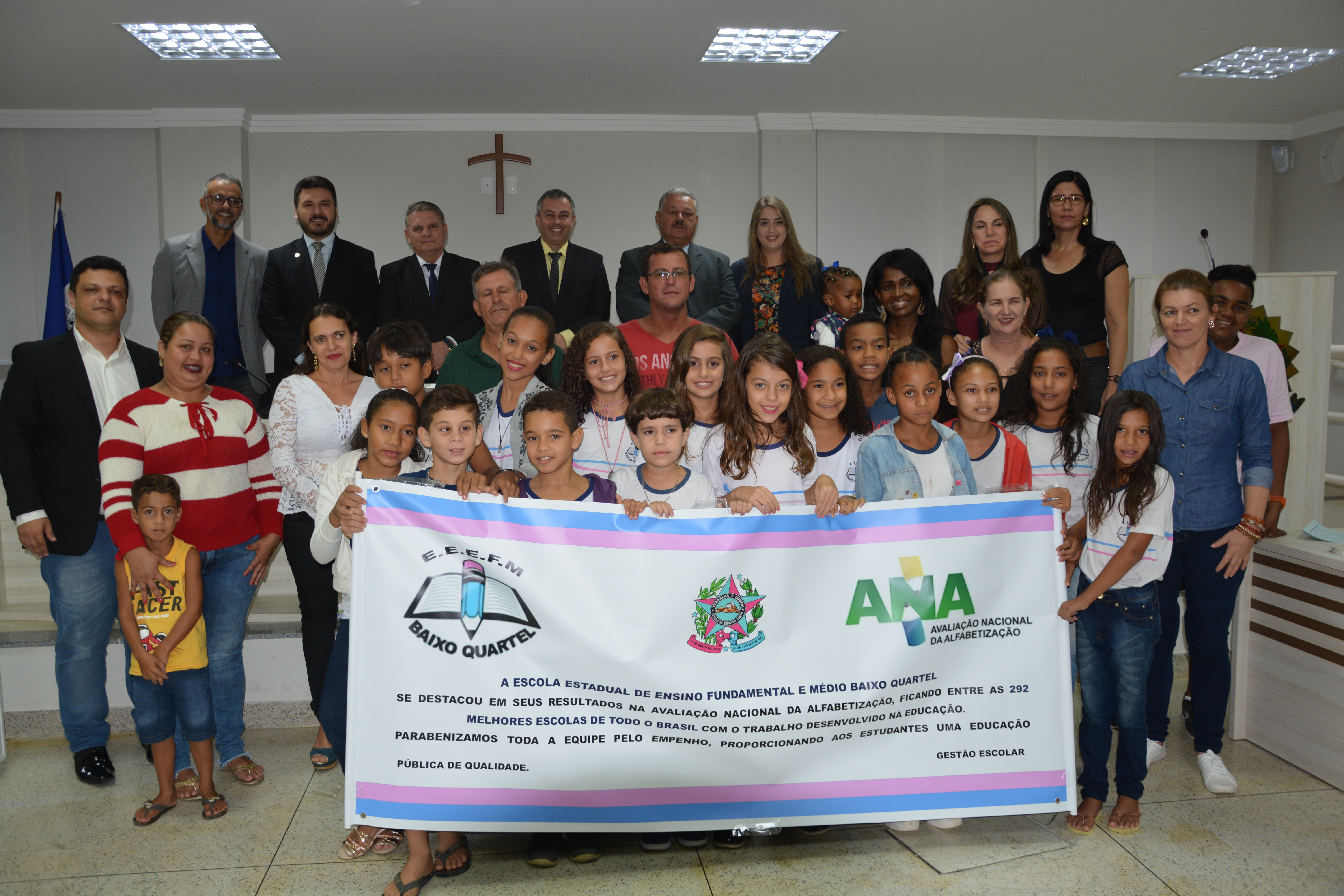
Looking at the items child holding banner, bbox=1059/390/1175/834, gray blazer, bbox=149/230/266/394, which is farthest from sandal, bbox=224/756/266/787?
child holding banner, bbox=1059/390/1175/834

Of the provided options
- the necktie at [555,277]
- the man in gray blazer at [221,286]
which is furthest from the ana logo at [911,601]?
the man in gray blazer at [221,286]

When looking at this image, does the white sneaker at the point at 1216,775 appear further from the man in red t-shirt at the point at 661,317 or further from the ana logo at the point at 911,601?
the man in red t-shirt at the point at 661,317

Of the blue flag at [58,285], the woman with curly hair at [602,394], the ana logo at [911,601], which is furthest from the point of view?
the blue flag at [58,285]

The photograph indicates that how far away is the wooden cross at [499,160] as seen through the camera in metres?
8.40

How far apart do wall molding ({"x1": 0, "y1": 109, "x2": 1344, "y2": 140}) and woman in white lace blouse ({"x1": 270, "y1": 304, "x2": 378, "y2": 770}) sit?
5.88 meters

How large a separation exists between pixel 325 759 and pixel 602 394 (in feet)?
5.59

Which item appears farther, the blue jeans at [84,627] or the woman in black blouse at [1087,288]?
the woman in black blouse at [1087,288]

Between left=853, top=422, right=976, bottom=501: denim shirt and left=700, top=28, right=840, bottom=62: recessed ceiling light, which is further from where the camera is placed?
left=700, top=28, right=840, bottom=62: recessed ceiling light

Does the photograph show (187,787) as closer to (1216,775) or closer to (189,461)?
(189,461)

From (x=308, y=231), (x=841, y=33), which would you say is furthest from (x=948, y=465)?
(x=841, y=33)

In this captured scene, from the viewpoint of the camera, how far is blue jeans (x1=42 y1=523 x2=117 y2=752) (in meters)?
3.15

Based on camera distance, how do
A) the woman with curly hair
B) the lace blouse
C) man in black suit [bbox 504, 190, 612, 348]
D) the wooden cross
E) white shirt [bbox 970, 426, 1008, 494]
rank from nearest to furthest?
white shirt [bbox 970, 426, 1008, 494]
the woman with curly hair
the lace blouse
man in black suit [bbox 504, 190, 612, 348]
the wooden cross

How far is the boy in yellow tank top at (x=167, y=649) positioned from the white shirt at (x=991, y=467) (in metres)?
2.53

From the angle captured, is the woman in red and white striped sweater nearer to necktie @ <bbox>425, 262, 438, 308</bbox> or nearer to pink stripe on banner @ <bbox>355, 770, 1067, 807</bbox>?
pink stripe on banner @ <bbox>355, 770, 1067, 807</bbox>
